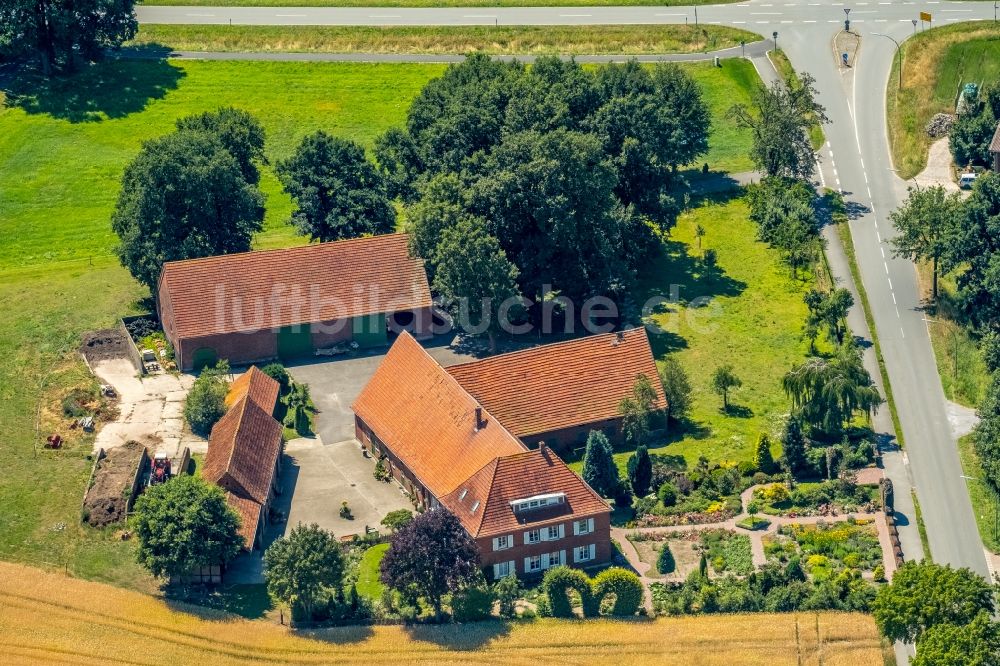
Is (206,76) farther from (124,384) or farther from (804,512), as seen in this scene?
(804,512)

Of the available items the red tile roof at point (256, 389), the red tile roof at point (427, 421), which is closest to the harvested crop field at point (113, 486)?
the red tile roof at point (256, 389)

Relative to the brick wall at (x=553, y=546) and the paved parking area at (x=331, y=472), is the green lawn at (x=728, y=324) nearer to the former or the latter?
the brick wall at (x=553, y=546)

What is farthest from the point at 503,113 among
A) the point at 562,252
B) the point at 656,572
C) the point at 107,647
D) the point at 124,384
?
the point at 107,647

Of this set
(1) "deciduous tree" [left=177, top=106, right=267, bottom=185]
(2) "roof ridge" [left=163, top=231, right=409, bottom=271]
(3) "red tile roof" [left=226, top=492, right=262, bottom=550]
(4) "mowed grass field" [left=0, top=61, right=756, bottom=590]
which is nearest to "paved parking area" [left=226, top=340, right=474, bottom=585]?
(3) "red tile roof" [left=226, top=492, right=262, bottom=550]

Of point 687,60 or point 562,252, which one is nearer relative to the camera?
point 562,252

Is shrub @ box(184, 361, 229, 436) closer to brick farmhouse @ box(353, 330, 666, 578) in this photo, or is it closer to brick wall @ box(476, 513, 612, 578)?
brick farmhouse @ box(353, 330, 666, 578)

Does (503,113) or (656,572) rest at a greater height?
(503,113)
